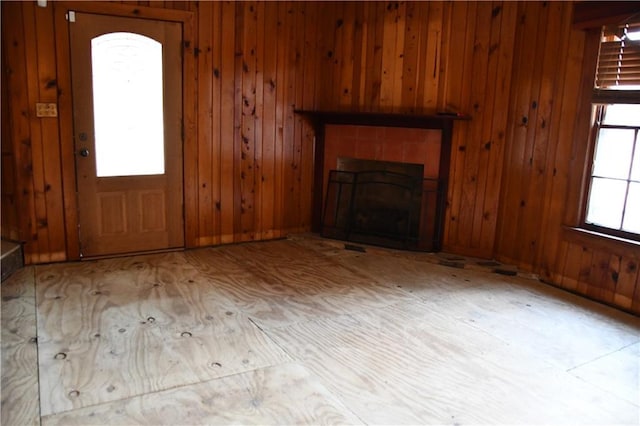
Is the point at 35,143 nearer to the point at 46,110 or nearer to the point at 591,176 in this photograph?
the point at 46,110

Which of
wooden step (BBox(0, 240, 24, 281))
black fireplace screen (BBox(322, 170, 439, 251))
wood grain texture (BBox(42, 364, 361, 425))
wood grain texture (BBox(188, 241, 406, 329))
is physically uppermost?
black fireplace screen (BBox(322, 170, 439, 251))

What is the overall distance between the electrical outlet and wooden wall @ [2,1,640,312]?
2.0 inches

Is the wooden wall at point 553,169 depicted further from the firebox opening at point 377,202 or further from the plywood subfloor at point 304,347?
the firebox opening at point 377,202

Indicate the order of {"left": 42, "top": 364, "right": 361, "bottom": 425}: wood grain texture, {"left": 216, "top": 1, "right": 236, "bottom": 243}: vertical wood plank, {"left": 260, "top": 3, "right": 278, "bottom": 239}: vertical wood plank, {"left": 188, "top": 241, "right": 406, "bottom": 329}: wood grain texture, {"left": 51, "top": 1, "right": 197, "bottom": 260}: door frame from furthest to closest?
1. {"left": 260, "top": 3, "right": 278, "bottom": 239}: vertical wood plank
2. {"left": 216, "top": 1, "right": 236, "bottom": 243}: vertical wood plank
3. {"left": 51, "top": 1, "right": 197, "bottom": 260}: door frame
4. {"left": 188, "top": 241, "right": 406, "bottom": 329}: wood grain texture
5. {"left": 42, "top": 364, "right": 361, "bottom": 425}: wood grain texture

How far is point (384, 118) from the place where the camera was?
5.14 m

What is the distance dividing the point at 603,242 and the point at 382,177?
2140mm

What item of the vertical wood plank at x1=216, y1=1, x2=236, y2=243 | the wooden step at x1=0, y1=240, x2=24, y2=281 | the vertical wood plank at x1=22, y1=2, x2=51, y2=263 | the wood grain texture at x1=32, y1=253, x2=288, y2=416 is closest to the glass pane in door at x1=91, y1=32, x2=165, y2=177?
the vertical wood plank at x1=22, y1=2, x2=51, y2=263

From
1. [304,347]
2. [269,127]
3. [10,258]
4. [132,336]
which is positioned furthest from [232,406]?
[269,127]

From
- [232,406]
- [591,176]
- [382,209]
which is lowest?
[232,406]

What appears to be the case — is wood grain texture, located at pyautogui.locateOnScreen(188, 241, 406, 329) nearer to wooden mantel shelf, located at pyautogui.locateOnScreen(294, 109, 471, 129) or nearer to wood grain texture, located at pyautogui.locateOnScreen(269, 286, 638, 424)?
wood grain texture, located at pyautogui.locateOnScreen(269, 286, 638, 424)

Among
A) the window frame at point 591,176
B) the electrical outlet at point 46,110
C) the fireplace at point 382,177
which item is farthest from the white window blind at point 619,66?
the electrical outlet at point 46,110

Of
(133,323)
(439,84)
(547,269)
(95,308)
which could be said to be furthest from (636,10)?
(95,308)

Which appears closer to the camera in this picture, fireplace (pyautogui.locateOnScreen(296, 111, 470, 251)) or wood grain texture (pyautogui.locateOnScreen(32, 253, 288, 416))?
wood grain texture (pyautogui.locateOnScreen(32, 253, 288, 416))

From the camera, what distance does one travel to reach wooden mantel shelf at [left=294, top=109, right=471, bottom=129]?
482 cm
